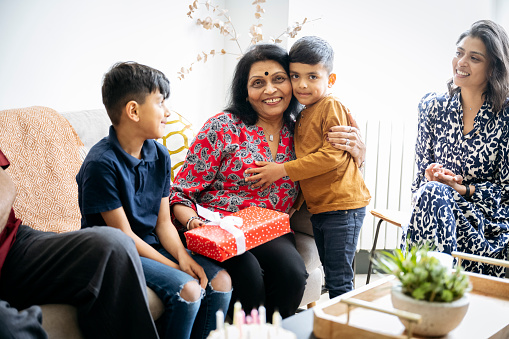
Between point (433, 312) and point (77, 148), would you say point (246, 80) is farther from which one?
point (433, 312)

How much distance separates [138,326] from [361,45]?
91.7 inches

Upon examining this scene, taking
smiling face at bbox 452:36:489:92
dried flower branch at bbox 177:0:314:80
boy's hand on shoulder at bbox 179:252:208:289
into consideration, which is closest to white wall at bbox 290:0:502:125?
dried flower branch at bbox 177:0:314:80

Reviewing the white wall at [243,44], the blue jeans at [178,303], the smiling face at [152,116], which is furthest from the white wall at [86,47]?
the blue jeans at [178,303]

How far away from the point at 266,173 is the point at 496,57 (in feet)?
3.66

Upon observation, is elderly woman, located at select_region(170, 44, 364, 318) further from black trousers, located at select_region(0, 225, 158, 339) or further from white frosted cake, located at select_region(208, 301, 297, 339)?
white frosted cake, located at select_region(208, 301, 297, 339)

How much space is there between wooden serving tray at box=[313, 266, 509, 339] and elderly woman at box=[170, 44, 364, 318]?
A: 435mm

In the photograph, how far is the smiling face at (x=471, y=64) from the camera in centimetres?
214

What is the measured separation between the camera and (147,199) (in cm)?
168

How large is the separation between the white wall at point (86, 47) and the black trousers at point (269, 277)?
1.17 m

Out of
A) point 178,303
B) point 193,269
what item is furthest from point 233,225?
point 178,303

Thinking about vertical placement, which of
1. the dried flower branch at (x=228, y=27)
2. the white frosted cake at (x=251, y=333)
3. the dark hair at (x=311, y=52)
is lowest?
the white frosted cake at (x=251, y=333)

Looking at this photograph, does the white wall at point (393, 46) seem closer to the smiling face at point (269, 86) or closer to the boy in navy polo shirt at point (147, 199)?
the smiling face at point (269, 86)

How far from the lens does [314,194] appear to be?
1.97 m

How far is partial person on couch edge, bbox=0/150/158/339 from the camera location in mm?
1319
